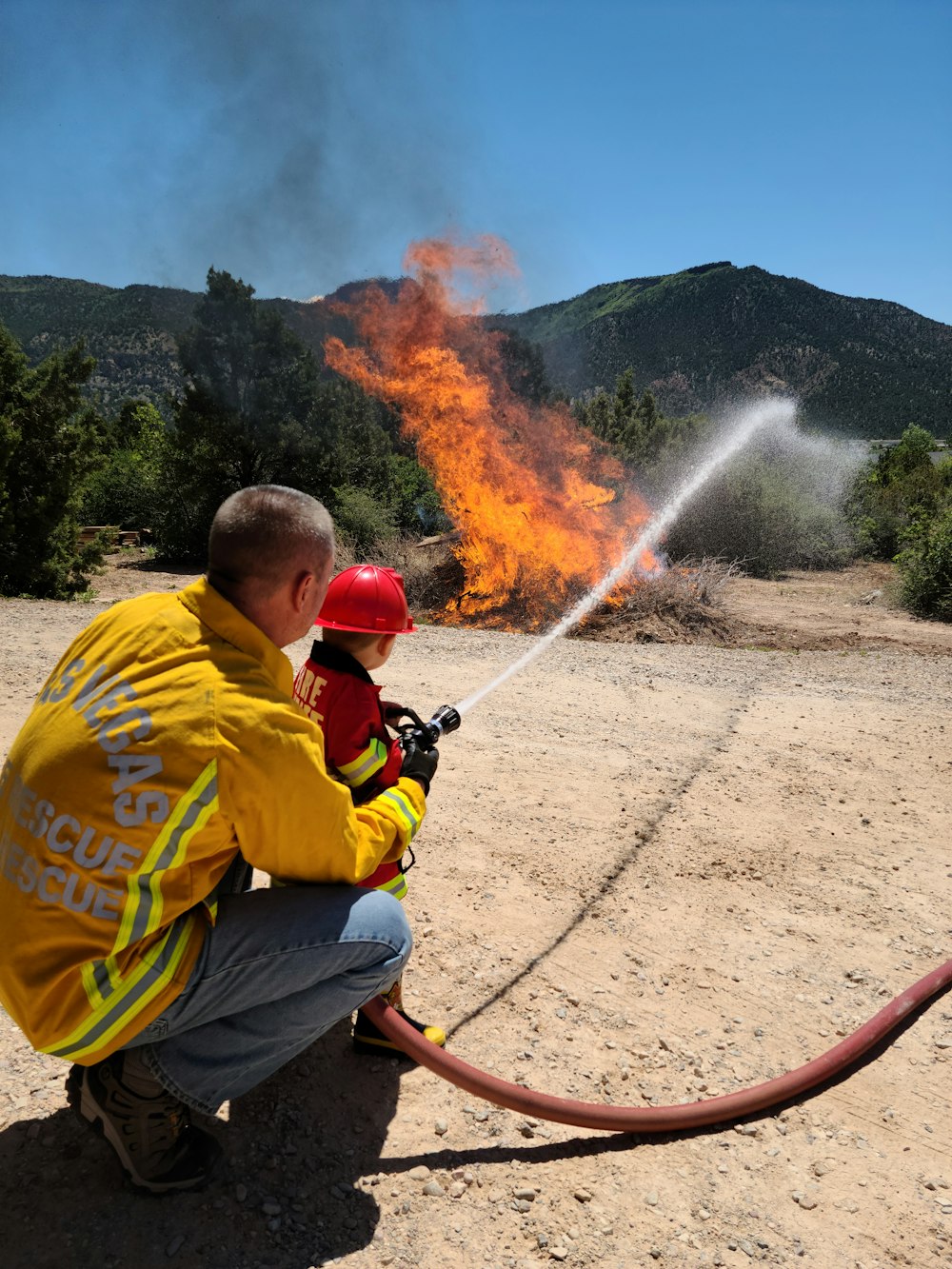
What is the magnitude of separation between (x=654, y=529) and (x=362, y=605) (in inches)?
603

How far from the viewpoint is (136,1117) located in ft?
6.39

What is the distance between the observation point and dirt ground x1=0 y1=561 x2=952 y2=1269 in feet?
6.77

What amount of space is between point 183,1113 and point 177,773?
40.6 inches

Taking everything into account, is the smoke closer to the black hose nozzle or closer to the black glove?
the black hose nozzle

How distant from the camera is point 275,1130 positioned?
7.60 ft

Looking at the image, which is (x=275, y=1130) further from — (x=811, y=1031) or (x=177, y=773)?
(x=811, y=1031)

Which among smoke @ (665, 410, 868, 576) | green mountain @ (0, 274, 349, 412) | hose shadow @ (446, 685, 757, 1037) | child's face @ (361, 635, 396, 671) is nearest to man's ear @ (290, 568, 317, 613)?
child's face @ (361, 635, 396, 671)

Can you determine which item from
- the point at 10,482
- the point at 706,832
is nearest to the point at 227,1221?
the point at 706,832

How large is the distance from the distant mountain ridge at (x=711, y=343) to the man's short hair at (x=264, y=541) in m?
61.9

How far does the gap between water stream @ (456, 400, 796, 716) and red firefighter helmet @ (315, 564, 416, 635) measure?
141 inches

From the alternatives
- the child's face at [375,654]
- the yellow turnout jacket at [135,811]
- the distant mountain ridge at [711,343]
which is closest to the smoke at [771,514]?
the child's face at [375,654]

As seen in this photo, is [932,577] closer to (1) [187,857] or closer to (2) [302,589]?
(2) [302,589]

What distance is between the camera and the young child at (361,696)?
256 cm

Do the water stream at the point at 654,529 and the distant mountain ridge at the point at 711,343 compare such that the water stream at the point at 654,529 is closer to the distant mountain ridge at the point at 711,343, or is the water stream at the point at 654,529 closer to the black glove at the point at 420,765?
the black glove at the point at 420,765
